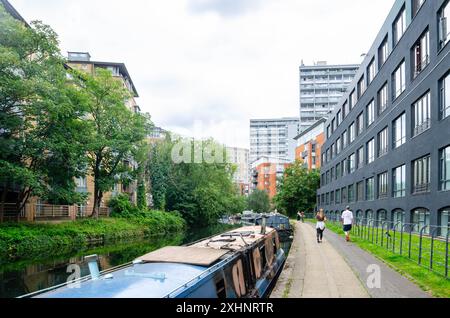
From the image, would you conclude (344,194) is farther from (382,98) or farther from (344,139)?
(382,98)

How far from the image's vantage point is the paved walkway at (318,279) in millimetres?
7883

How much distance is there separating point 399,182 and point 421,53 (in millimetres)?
6816

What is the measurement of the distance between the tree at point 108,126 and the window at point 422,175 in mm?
18071

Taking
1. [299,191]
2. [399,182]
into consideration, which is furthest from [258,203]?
[399,182]

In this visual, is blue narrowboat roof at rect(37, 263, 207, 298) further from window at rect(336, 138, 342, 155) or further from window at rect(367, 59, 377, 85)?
window at rect(336, 138, 342, 155)

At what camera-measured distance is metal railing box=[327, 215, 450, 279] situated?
924 cm

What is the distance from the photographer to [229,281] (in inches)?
281

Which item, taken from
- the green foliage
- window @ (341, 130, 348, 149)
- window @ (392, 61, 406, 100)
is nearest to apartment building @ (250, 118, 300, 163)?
the green foliage

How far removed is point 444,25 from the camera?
1705 cm

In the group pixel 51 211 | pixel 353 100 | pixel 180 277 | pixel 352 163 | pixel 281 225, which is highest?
pixel 353 100

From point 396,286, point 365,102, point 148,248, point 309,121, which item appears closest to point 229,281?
point 396,286

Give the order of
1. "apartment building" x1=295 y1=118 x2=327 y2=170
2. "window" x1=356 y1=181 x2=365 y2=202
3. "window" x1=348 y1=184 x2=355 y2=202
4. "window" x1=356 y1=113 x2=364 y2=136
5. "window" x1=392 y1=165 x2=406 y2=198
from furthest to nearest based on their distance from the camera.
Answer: "apartment building" x1=295 y1=118 x2=327 y2=170 → "window" x1=348 y1=184 x2=355 y2=202 → "window" x1=356 y1=113 x2=364 y2=136 → "window" x1=356 y1=181 x2=365 y2=202 → "window" x1=392 y1=165 x2=406 y2=198

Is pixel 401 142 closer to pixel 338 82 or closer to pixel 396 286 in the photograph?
pixel 396 286

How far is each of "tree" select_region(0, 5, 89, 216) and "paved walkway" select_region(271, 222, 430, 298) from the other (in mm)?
13023
